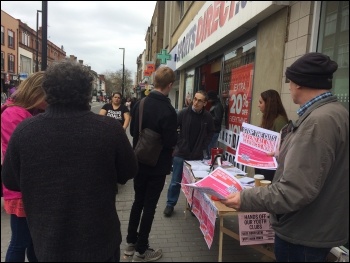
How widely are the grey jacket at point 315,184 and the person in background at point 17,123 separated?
146 cm

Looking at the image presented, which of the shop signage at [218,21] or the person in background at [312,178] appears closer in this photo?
the person in background at [312,178]

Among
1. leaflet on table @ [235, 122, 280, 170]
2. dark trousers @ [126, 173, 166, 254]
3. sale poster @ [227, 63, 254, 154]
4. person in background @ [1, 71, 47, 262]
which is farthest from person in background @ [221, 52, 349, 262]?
sale poster @ [227, 63, 254, 154]

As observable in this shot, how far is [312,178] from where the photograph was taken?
4.14ft

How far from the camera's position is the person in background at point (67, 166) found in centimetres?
147

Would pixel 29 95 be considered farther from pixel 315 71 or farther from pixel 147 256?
pixel 147 256

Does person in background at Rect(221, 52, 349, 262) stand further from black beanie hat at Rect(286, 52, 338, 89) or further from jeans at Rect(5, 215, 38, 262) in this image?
jeans at Rect(5, 215, 38, 262)

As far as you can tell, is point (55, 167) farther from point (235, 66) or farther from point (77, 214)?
point (235, 66)

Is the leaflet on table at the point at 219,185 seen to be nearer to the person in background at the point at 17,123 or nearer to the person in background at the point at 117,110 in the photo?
the person in background at the point at 17,123

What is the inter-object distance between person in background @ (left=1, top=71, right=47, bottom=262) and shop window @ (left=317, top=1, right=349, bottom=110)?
2497 mm

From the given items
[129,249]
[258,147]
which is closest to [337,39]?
[258,147]

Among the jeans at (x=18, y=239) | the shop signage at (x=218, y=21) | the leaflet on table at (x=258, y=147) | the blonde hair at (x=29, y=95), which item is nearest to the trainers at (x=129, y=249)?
the jeans at (x=18, y=239)

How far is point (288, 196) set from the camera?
4.25 feet

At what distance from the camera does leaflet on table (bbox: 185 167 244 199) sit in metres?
1.85

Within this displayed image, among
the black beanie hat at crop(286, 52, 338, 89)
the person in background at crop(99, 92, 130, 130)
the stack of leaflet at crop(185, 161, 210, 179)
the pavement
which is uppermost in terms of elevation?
the black beanie hat at crop(286, 52, 338, 89)
